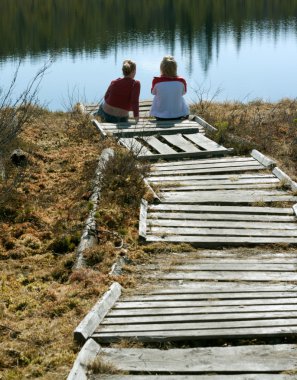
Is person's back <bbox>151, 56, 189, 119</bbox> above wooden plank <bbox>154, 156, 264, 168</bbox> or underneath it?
above

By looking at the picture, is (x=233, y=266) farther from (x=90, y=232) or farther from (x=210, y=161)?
(x=210, y=161)

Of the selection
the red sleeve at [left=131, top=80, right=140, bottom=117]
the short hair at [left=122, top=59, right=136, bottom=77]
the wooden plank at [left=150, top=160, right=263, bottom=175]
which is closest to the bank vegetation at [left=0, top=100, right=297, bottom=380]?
the wooden plank at [left=150, top=160, right=263, bottom=175]

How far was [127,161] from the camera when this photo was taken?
27.0 ft

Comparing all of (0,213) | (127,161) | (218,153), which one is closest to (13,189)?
(0,213)

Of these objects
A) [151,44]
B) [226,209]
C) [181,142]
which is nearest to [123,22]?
[151,44]

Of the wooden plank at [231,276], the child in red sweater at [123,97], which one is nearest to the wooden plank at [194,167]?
the child in red sweater at [123,97]

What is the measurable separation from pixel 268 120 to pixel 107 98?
275 centimetres

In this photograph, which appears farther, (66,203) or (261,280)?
(66,203)

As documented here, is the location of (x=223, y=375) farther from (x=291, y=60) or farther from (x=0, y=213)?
(x=291, y=60)

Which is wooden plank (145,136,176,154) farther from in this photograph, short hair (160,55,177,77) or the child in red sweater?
short hair (160,55,177,77)

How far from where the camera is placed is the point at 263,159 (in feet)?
30.7

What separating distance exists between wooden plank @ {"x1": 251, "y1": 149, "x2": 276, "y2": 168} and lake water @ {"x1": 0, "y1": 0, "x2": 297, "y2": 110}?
14.9 ft

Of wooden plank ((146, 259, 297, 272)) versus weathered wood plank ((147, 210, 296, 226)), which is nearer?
wooden plank ((146, 259, 297, 272))

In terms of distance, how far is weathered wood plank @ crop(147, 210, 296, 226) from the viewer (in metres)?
7.29
